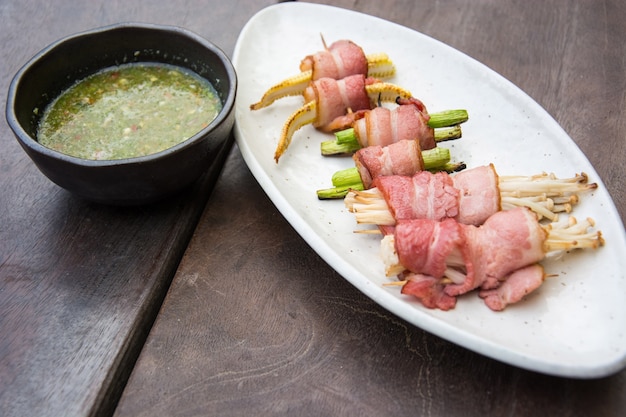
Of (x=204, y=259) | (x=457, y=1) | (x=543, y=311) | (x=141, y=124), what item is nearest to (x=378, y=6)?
(x=457, y=1)

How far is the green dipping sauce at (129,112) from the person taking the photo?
2580mm

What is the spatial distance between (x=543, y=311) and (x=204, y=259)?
1.32m

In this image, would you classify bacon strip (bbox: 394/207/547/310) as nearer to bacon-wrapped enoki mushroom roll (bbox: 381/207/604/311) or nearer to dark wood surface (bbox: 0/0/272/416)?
bacon-wrapped enoki mushroom roll (bbox: 381/207/604/311)

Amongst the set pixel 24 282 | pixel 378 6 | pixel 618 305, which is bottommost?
pixel 24 282

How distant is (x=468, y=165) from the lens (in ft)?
8.89

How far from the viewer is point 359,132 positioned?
2707mm

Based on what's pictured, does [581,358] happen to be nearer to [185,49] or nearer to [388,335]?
[388,335]

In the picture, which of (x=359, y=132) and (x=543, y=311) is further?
(x=359, y=132)

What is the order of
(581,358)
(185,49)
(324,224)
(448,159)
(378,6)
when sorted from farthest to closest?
1. (378,6)
2. (185,49)
3. (448,159)
4. (324,224)
5. (581,358)

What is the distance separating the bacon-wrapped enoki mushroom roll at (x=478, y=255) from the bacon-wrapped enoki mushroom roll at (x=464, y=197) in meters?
0.14

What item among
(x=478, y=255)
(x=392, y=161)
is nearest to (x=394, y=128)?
(x=392, y=161)

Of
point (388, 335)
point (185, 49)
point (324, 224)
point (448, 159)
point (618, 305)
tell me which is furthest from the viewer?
point (185, 49)

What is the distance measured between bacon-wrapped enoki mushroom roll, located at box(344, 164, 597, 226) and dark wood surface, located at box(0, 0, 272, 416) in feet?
2.76

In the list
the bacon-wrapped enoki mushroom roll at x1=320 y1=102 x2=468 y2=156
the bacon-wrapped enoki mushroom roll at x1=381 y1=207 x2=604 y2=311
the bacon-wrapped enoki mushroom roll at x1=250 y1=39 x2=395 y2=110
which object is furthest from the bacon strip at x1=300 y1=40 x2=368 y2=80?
the bacon-wrapped enoki mushroom roll at x1=381 y1=207 x2=604 y2=311
